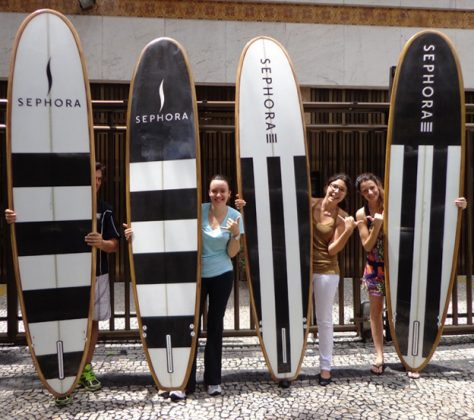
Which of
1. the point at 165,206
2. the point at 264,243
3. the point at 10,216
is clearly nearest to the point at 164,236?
the point at 165,206

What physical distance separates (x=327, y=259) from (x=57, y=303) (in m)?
1.48

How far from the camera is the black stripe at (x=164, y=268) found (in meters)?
2.44

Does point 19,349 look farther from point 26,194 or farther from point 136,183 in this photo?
point 136,183

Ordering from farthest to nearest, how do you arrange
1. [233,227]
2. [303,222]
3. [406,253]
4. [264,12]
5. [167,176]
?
[264,12] < [406,253] < [303,222] < [167,176] < [233,227]

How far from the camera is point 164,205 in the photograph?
2.48 meters

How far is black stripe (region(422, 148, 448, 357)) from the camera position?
2709mm

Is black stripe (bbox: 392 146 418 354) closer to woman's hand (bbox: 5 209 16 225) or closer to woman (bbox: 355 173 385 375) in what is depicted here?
woman (bbox: 355 173 385 375)

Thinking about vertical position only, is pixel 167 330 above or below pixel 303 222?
below

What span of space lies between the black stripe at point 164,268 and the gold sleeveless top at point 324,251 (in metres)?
0.70

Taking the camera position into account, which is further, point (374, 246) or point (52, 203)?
point (374, 246)

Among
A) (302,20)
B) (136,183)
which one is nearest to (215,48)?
(302,20)

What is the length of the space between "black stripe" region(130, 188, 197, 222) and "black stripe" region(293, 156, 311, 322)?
1.98ft

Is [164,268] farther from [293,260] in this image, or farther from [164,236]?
[293,260]

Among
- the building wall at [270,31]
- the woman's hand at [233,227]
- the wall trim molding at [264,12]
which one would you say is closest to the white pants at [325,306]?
the woman's hand at [233,227]
